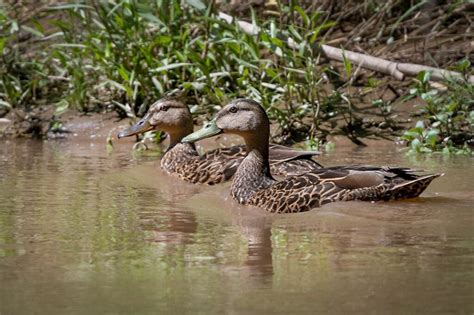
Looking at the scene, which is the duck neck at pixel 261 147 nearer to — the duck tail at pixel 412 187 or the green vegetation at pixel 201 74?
the duck tail at pixel 412 187

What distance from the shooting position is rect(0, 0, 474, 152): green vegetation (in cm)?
1197

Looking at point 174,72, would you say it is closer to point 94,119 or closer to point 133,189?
point 94,119

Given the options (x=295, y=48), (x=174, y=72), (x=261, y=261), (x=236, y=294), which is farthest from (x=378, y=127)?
(x=236, y=294)

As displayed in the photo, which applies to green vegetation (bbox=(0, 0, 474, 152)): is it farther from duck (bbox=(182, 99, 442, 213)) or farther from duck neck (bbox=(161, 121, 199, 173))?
duck (bbox=(182, 99, 442, 213))

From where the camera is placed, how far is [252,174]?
9.28 m

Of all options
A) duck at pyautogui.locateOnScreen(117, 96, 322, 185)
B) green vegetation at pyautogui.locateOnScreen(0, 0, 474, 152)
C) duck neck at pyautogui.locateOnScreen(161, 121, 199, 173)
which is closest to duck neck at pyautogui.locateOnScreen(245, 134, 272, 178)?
duck at pyautogui.locateOnScreen(117, 96, 322, 185)

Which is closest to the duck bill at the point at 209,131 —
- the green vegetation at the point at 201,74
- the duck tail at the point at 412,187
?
the duck tail at the point at 412,187

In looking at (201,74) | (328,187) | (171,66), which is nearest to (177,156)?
(171,66)

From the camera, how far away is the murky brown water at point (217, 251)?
18.3ft

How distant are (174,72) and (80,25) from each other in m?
2.10

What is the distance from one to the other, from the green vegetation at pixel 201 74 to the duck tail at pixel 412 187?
2797 mm

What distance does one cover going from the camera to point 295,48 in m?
12.4

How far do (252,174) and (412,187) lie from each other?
1.41 metres

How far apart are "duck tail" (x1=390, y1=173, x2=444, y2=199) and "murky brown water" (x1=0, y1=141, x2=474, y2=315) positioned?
0.07 metres
